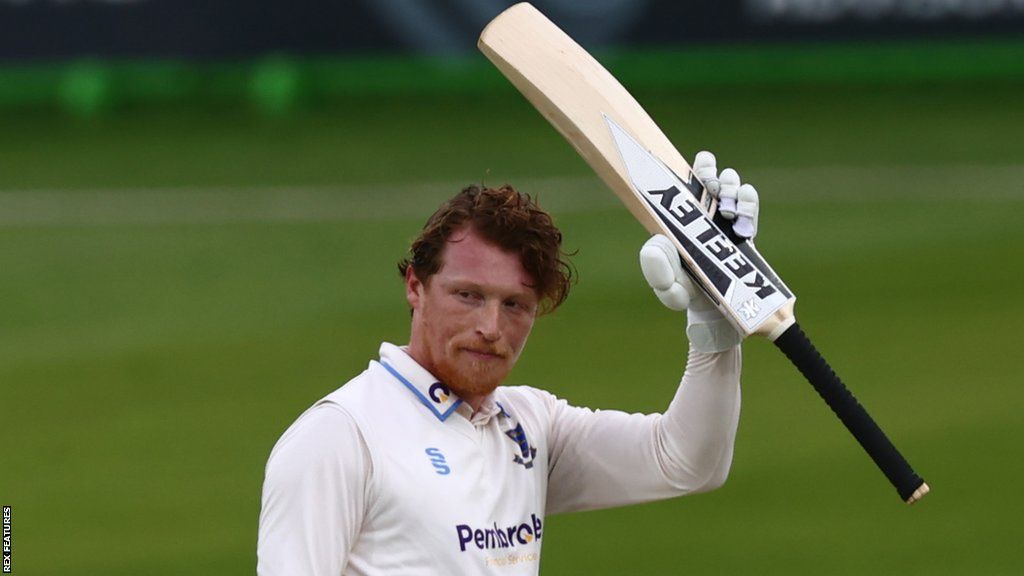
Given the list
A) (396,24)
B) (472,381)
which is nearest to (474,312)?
(472,381)

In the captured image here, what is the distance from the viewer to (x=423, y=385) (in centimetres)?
663

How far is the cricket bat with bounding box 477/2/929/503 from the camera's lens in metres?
6.58

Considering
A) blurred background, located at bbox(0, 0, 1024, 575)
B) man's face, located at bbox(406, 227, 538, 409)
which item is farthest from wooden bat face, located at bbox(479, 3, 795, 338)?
blurred background, located at bbox(0, 0, 1024, 575)

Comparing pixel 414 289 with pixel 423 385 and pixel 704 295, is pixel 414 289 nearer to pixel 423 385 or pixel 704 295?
pixel 423 385

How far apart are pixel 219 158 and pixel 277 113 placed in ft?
3.65

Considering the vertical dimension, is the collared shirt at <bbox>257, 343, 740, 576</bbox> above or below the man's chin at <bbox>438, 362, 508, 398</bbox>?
below

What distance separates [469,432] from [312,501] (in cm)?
73

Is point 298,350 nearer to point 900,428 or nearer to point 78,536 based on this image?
point 78,536

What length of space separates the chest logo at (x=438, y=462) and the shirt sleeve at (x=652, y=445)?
2.34 feet

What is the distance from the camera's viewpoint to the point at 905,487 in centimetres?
655

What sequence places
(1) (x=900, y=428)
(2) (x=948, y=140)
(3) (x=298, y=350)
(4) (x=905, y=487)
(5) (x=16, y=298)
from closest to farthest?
(4) (x=905, y=487), (1) (x=900, y=428), (3) (x=298, y=350), (5) (x=16, y=298), (2) (x=948, y=140)

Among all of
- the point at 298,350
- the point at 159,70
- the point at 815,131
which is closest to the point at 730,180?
the point at 298,350

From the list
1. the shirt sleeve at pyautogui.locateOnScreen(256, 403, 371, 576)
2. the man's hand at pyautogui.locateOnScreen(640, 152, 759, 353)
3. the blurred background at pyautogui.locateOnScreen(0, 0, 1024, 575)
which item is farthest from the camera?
the blurred background at pyautogui.locateOnScreen(0, 0, 1024, 575)

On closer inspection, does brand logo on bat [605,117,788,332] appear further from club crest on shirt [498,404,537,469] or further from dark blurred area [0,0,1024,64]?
dark blurred area [0,0,1024,64]
